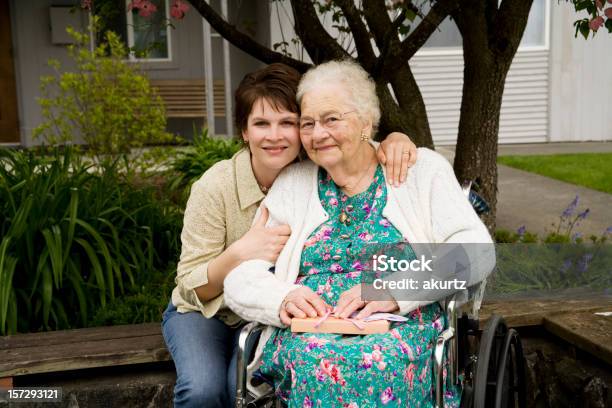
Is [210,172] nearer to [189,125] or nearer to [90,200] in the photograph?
[90,200]

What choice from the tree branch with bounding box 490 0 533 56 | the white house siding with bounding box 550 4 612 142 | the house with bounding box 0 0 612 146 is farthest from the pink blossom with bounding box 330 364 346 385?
the white house siding with bounding box 550 4 612 142

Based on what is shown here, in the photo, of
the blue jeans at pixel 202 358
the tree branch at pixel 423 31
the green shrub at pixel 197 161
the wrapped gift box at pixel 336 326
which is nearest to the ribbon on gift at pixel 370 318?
the wrapped gift box at pixel 336 326

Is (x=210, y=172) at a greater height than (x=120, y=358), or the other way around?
(x=210, y=172)

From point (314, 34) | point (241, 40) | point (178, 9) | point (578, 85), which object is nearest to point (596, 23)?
point (314, 34)

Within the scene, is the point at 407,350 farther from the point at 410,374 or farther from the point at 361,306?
the point at 361,306

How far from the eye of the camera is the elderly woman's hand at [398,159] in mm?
2670

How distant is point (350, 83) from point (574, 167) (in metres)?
6.71

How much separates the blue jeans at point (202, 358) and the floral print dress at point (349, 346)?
0.55ft

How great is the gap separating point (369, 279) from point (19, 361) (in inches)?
56.0

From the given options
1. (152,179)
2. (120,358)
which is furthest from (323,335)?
(152,179)

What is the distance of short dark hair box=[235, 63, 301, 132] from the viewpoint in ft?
9.04

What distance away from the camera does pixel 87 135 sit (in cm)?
698

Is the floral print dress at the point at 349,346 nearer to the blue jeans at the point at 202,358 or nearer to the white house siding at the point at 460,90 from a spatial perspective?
the blue jeans at the point at 202,358

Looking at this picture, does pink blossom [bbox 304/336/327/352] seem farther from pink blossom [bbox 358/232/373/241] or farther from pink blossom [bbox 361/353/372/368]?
pink blossom [bbox 358/232/373/241]
